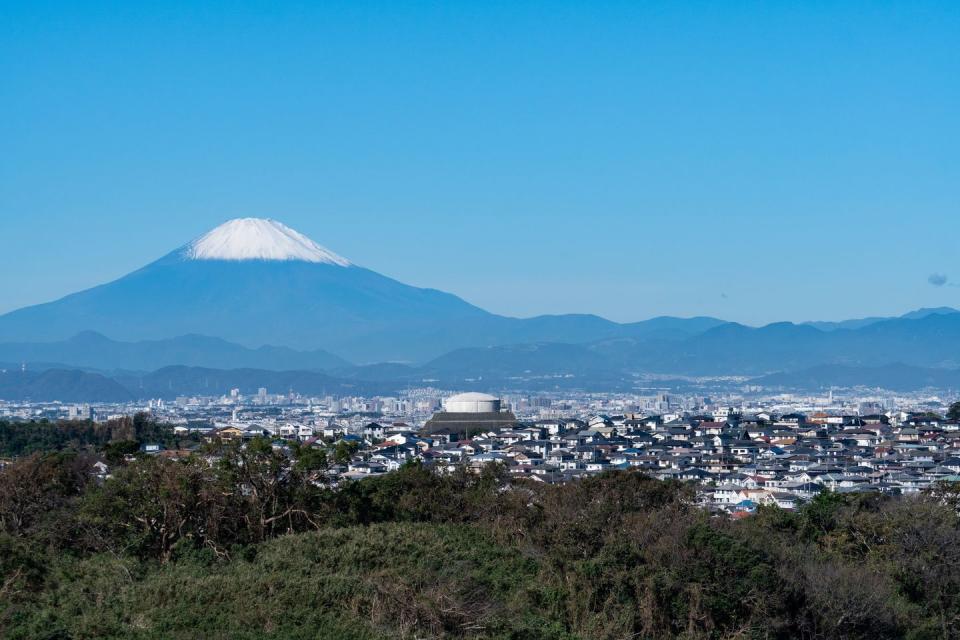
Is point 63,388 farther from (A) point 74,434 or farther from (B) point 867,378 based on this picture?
(A) point 74,434

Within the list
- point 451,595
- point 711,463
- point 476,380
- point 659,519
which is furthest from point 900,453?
point 476,380

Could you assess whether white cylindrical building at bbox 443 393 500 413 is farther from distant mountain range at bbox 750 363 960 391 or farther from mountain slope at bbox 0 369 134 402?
distant mountain range at bbox 750 363 960 391

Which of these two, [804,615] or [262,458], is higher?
[262,458]

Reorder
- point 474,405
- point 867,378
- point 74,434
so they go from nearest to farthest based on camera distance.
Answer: point 74,434 → point 474,405 → point 867,378

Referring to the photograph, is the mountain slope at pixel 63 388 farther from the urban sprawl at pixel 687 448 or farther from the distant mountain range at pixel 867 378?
the distant mountain range at pixel 867 378

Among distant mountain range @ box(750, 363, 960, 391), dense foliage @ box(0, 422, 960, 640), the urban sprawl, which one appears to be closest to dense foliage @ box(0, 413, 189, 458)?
the urban sprawl

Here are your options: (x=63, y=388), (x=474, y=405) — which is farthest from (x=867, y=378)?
(x=474, y=405)

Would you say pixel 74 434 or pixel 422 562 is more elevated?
pixel 74 434

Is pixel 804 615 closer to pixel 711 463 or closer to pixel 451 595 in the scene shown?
pixel 451 595
